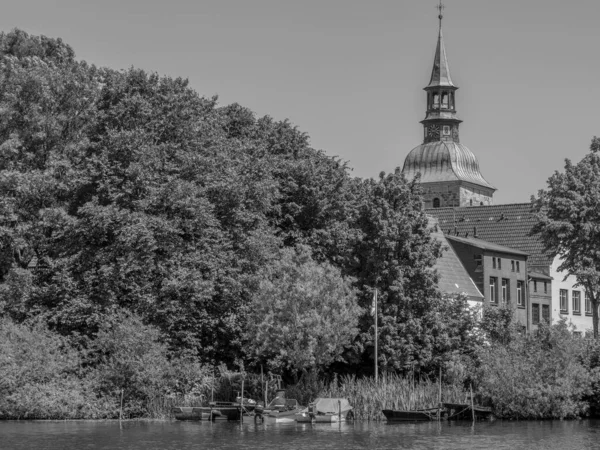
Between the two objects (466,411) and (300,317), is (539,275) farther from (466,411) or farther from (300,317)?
(300,317)

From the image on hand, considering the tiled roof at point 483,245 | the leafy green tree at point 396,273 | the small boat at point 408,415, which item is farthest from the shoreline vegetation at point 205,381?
the tiled roof at point 483,245

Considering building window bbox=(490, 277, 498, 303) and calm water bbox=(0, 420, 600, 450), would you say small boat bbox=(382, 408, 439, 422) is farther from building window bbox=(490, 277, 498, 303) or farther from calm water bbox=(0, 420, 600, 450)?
building window bbox=(490, 277, 498, 303)

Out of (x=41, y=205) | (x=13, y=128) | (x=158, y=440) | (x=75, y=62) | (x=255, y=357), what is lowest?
(x=158, y=440)

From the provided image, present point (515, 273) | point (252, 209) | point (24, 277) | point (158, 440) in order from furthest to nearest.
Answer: point (515, 273) < point (252, 209) < point (24, 277) < point (158, 440)

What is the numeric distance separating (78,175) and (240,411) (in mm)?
15055

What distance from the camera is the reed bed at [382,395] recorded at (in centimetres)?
6325

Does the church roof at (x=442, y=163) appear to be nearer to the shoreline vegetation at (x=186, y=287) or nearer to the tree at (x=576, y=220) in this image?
the tree at (x=576, y=220)

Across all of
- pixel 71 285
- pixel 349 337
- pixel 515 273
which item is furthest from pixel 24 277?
pixel 515 273

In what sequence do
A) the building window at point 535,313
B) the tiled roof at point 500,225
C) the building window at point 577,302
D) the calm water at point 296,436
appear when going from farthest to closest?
the tiled roof at point 500,225 → the building window at point 577,302 → the building window at point 535,313 → the calm water at point 296,436

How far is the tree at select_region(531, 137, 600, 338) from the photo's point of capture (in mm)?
69375

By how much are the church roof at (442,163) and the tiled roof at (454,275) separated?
8299cm

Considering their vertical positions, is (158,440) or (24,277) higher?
(24,277)

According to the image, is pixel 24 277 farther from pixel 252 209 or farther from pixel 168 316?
pixel 252 209

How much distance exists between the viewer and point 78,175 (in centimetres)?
6303
